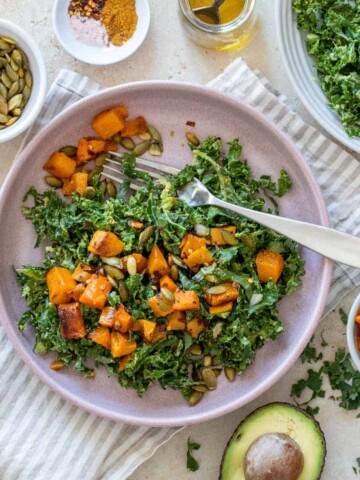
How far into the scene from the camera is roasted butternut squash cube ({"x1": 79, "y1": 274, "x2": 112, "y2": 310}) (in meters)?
2.31

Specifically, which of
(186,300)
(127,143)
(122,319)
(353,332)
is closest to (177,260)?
(186,300)

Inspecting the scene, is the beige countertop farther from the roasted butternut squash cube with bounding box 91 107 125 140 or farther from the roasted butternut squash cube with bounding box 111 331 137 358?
the roasted butternut squash cube with bounding box 111 331 137 358

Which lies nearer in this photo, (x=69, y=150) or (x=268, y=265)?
(x=268, y=265)

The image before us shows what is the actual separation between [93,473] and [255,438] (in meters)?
0.59

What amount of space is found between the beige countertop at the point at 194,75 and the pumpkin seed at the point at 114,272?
1.85ft

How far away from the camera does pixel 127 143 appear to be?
99.1 inches

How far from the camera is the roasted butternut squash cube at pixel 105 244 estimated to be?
2.32 metres

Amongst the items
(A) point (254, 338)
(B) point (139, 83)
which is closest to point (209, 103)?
(B) point (139, 83)

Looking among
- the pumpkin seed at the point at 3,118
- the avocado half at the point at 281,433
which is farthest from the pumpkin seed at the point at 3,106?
the avocado half at the point at 281,433

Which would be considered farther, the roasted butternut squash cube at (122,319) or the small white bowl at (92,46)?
the small white bowl at (92,46)

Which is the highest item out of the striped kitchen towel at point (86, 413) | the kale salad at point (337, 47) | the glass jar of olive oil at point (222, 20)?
the kale salad at point (337, 47)

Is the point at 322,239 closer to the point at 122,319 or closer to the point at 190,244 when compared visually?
the point at 190,244

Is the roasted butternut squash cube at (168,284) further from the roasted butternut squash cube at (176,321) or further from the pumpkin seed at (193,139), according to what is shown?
the pumpkin seed at (193,139)

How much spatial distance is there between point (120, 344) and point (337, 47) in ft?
3.96
